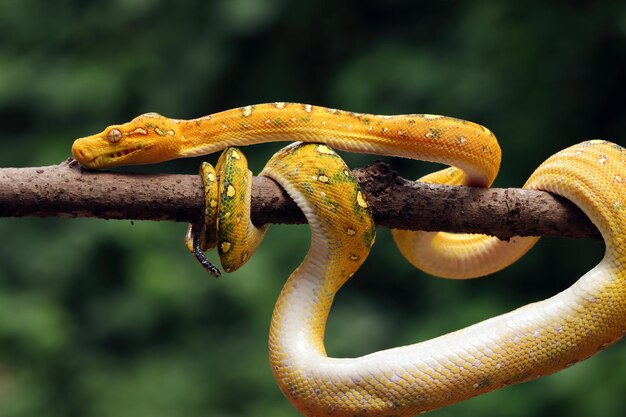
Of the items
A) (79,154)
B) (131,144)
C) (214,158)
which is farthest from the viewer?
(214,158)

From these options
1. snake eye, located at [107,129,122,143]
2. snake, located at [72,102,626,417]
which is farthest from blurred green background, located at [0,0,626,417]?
snake eye, located at [107,129,122,143]

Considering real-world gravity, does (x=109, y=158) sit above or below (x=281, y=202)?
above

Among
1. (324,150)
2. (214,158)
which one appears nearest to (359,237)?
(324,150)

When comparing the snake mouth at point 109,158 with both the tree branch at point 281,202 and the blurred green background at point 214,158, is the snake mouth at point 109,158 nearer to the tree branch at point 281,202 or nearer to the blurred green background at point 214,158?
the tree branch at point 281,202

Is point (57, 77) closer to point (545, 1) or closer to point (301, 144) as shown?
point (545, 1)

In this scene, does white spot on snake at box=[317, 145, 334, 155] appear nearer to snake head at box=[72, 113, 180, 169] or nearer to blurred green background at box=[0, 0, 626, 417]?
snake head at box=[72, 113, 180, 169]

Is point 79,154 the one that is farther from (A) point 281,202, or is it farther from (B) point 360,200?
(B) point 360,200
